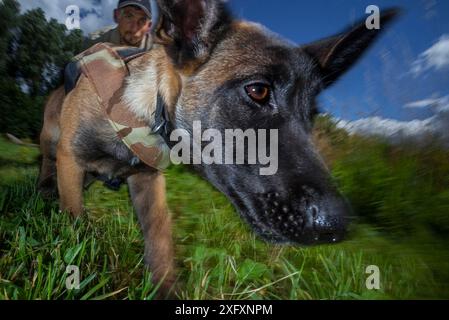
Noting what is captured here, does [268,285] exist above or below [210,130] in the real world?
below

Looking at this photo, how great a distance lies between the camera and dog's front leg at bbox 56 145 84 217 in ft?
6.64

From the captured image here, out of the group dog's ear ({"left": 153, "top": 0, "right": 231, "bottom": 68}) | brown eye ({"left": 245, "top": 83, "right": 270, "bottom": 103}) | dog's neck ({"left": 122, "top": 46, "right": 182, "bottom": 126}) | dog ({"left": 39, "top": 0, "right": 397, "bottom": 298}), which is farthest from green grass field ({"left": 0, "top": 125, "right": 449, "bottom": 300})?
dog's ear ({"left": 153, "top": 0, "right": 231, "bottom": 68})

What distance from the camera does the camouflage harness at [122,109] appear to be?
70.6 inches

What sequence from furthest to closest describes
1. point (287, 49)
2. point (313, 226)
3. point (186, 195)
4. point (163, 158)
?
1. point (186, 195)
2. point (163, 158)
3. point (287, 49)
4. point (313, 226)

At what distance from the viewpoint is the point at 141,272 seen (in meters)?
→ 1.70

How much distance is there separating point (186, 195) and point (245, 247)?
585mm

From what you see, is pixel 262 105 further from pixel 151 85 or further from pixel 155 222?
pixel 155 222

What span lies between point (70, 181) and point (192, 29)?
1009 mm

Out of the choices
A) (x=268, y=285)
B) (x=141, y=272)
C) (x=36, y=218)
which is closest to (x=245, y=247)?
(x=268, y=285)

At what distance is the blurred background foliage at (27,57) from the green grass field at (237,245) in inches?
10.1

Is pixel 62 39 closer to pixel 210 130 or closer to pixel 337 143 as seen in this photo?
pixel 210 130

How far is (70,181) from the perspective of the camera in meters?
2.03
